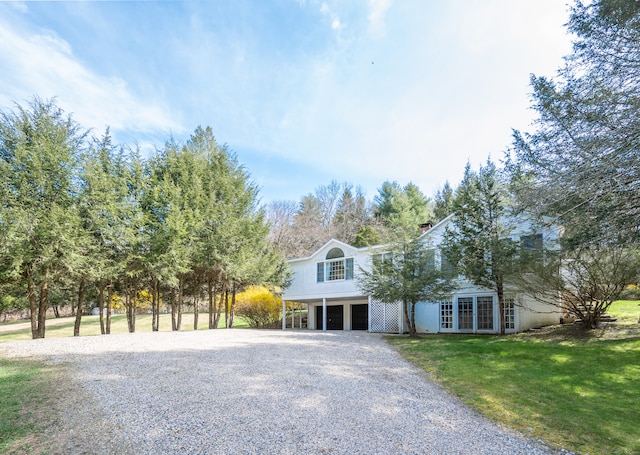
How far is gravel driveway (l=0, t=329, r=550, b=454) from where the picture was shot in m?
3.99

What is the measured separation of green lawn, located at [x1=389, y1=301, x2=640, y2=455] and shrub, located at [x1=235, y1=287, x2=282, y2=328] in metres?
13.3

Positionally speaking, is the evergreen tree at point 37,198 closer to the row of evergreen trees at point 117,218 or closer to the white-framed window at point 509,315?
the row of evergreen trees at point 117,218

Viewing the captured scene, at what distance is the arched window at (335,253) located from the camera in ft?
61.9

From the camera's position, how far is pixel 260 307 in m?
23.3

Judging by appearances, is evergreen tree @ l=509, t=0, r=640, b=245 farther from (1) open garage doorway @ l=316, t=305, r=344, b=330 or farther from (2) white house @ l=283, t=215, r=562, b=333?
(1) open garage doorway @ l=316, t=305, r=344, b=330

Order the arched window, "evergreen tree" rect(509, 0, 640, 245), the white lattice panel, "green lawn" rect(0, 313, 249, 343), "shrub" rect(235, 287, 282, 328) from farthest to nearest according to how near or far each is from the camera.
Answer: "shrub" rect(235, 287, 282, 328)
"green lawn" rect(0, 313, 249, 343)
the arched window
the white lattice panel
"evergreen tree" rect(509, 0, 640, 245)

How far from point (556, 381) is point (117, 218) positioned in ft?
48.2

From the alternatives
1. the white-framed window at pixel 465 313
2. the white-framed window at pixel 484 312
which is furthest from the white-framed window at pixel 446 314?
the white-framed window at pixel 484 312

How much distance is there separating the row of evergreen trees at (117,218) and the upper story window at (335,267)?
93.9 inches

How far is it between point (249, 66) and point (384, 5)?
5.71 metres

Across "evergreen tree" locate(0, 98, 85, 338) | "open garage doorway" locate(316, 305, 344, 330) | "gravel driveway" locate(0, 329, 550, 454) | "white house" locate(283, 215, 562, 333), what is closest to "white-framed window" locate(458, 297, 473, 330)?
"white house" locate(283, 215, 562, 333)

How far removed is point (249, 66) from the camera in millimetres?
13547

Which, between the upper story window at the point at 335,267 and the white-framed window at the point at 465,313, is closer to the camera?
the white-framed window at the point at 465,313

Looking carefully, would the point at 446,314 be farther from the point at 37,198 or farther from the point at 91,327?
the point at 91,327
